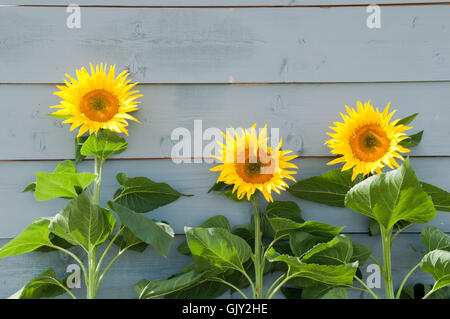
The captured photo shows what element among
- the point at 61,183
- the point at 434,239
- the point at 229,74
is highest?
the point at 229,74

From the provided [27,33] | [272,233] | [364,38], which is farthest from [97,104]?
[364,38]

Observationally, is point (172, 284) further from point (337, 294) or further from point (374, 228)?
point (374, 228)

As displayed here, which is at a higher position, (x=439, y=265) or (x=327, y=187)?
(x=327, y=187)

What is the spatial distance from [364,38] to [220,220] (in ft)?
1.78

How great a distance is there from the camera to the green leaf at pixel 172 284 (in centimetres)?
88

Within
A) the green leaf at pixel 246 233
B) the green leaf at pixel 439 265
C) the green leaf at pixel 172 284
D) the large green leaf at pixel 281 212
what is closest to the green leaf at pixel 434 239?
the green leaf at pixel 439 265

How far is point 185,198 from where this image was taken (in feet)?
3.37

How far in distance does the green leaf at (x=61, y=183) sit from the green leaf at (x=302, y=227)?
386 millimetres

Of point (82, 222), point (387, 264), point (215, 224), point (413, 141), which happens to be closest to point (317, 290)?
point (387, 264)

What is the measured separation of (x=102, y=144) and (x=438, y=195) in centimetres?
72

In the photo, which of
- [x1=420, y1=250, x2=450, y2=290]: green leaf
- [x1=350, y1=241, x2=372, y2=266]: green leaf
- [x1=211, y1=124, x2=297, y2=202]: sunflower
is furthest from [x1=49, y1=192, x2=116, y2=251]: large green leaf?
[x1=420, y1=250, x2=450, y2=290]: green leaf

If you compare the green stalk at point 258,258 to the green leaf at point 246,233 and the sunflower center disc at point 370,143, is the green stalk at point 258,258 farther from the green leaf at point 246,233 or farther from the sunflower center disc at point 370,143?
the sunflower center disc at point 370,143

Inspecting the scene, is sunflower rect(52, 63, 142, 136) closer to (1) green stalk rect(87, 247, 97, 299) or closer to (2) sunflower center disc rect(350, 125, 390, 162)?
(1) green stalk rect(87, 247, 97, 299)
